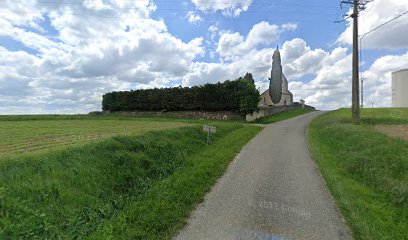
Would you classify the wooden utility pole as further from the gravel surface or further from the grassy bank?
the grassy bank

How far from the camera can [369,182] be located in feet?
33.0

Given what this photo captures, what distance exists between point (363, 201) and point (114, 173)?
686cm

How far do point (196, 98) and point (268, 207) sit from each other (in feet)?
132

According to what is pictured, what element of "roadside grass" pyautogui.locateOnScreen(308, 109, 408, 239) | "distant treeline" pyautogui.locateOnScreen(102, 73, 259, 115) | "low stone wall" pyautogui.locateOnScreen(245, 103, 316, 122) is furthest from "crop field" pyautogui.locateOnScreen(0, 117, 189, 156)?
"distant treeline" pyautogui.locateOnScreen(102, 73, 259, 115)

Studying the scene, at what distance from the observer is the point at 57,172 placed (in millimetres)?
8281

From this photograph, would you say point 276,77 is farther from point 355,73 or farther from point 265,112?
point 355,73

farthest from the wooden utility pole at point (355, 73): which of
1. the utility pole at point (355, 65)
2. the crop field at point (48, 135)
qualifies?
the crop field at point (48, 135)

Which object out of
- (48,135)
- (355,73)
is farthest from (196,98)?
(48,135)

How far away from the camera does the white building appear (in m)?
58.3

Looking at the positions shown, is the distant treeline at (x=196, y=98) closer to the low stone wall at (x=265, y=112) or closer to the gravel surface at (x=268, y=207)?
the low stone wall at (x=265, y=112)

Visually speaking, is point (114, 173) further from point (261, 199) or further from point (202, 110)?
point (202, 110)

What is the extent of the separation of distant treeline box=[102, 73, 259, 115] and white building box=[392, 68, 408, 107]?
30020 mm

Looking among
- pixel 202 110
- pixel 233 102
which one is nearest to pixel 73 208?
pixel 233 102

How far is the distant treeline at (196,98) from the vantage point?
4153 cm
